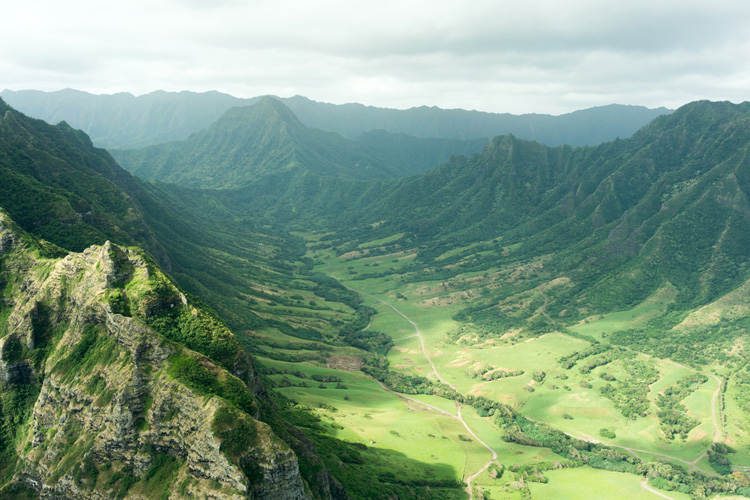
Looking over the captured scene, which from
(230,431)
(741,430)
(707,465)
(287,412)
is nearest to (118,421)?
(230,431)

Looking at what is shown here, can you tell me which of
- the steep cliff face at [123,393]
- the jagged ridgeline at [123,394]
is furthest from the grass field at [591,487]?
the steep cliff face at [123,393]

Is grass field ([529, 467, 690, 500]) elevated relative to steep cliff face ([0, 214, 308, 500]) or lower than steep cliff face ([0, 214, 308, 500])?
lower

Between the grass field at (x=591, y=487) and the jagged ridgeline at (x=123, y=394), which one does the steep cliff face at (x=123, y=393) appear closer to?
the jagged ridgeline at (x=123, y=394)

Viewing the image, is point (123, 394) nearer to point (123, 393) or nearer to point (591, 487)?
point (123, 393)

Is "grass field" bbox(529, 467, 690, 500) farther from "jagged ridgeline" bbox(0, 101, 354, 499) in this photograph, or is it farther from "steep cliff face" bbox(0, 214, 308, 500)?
"steep cliff face" bbox(0, 214, 308, 500)

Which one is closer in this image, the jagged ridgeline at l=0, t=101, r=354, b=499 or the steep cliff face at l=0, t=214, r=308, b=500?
the steep cliff face at l=0, t=214, r=308, b=500

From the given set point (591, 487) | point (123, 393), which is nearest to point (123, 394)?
point (123, 393)

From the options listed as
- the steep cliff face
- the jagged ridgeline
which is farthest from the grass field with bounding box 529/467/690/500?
the steep cliff face

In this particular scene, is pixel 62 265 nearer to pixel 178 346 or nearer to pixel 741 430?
pixel 178 346
